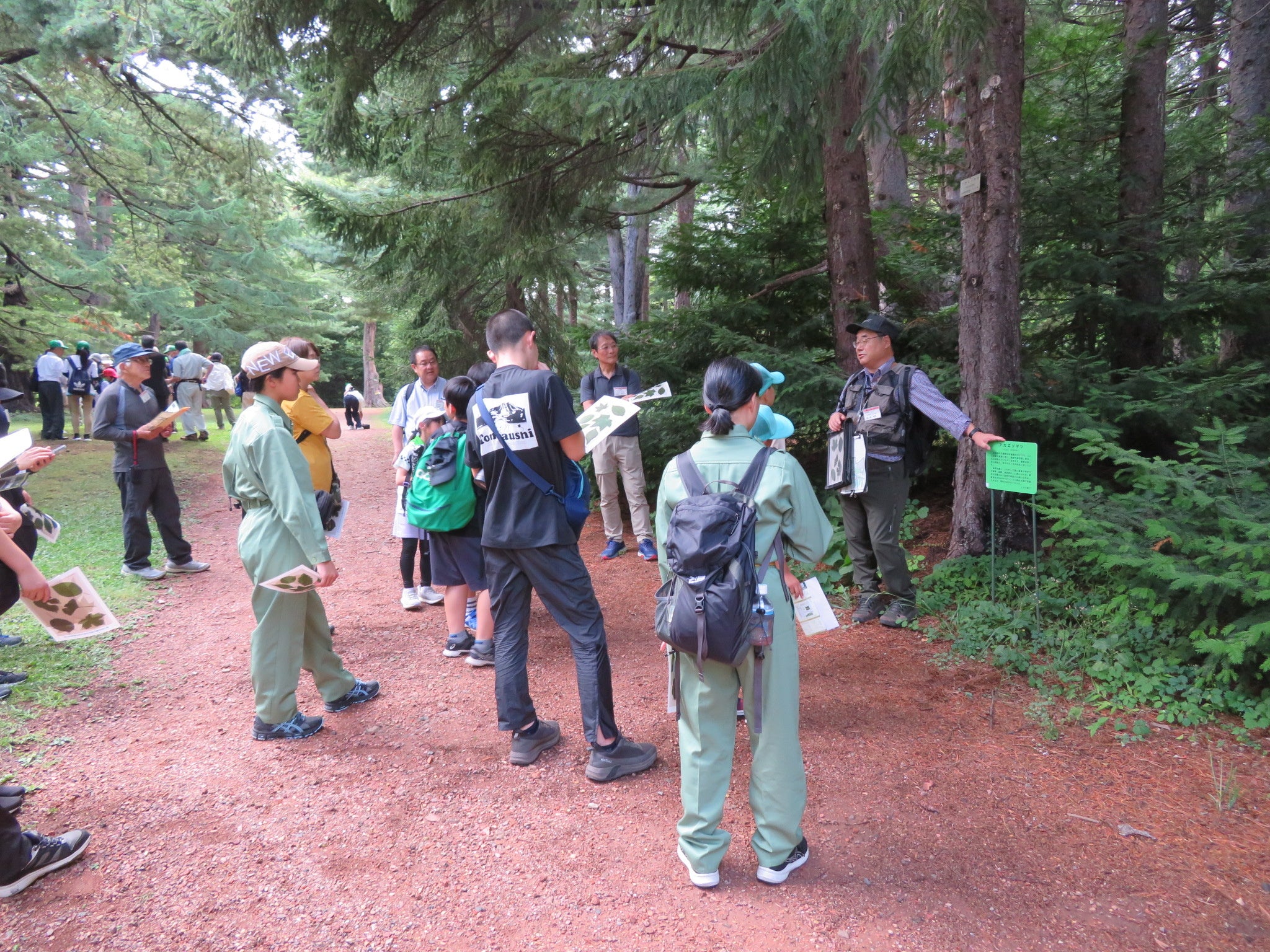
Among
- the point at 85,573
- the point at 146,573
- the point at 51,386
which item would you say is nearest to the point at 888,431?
the point at 146,573

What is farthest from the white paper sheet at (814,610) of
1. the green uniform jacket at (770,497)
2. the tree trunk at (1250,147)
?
the tree trunk at (1250,147)

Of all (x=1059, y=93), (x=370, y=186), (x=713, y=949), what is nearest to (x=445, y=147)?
(x=1059, y=93)

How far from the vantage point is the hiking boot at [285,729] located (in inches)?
160

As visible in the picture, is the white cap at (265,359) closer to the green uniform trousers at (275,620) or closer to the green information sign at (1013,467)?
the green uniform trousers at (275,620)

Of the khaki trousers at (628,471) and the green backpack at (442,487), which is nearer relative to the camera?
the green backpack at (442,487)

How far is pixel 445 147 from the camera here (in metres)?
8.97

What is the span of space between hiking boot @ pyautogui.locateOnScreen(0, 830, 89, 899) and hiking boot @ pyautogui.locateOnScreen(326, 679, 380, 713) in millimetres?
1452

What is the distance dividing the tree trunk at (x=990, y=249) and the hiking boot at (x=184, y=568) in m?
7.13

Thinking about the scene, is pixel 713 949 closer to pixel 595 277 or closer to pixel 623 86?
pixel 623 86

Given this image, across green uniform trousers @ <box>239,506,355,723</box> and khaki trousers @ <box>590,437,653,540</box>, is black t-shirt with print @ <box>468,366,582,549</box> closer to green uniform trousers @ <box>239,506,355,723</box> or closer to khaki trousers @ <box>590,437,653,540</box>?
green uniform trousers @ <box>239,506,355,723</box>

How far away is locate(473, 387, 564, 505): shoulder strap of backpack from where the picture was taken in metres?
3.57

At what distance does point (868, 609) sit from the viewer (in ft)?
18.4

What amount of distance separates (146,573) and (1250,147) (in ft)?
40.7

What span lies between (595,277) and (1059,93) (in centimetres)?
1815
